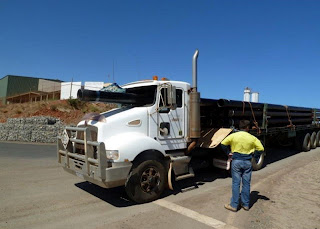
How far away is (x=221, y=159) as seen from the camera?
690cm

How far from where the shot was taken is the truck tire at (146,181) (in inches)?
182

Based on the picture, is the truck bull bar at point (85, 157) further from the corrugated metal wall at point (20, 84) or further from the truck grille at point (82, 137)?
the corrugated metal wall at point (20, 84)

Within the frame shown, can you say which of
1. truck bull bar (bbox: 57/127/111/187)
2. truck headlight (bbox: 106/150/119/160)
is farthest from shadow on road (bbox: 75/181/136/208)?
truck headlight (bbox: 106/150/119/160)

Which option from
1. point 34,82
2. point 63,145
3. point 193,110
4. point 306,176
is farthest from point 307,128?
point 34,82

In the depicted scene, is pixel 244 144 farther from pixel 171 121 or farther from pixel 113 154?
pixel 113 154

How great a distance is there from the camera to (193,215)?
4242 mm

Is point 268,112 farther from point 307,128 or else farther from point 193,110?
point 307,128

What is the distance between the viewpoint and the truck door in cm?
543

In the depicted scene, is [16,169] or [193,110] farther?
[16,169]

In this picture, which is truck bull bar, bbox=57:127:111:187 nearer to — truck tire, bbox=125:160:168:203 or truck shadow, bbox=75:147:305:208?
truck tire, bbox=125:160:168:203

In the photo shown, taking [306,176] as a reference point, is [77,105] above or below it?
above

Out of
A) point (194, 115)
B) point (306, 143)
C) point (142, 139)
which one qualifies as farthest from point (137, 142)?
point (306, 143)

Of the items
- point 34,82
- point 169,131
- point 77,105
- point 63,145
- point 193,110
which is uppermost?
point 34,82

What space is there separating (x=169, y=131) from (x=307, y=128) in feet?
34.4
